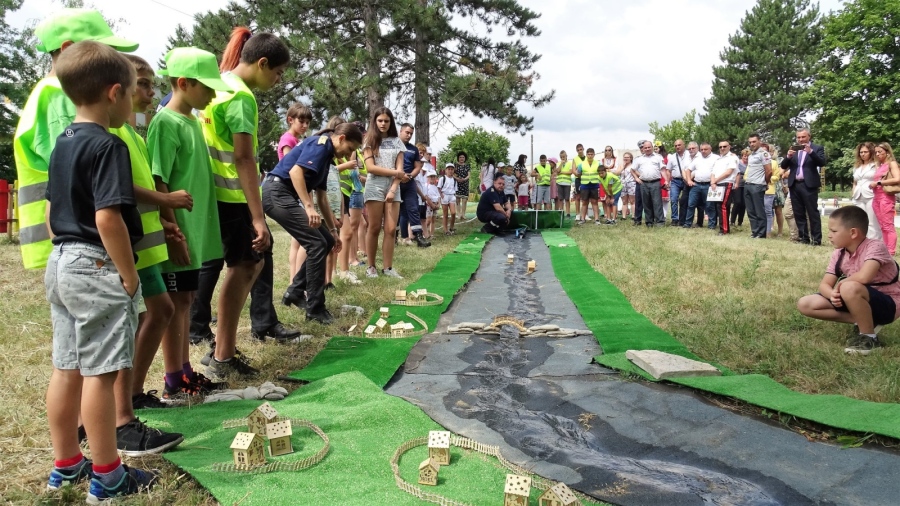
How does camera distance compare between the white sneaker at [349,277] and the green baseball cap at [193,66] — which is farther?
the white sneaker at [349,277]

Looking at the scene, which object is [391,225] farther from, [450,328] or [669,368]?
[669,368]

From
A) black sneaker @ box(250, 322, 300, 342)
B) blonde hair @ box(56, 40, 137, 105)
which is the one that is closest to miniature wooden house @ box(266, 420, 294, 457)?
blonde hair @ box(56, 40, 137, 105)

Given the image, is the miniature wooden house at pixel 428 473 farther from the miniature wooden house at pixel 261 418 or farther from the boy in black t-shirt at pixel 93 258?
the boy in black t-shirt at pixel 93 258

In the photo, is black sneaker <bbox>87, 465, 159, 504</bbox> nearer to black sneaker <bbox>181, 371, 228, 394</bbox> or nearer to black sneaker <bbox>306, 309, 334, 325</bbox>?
black sneaker <bbox>181, 371, 228, 394</bbox>

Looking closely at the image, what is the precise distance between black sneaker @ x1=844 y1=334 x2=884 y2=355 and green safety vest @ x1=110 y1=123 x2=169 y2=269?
12.6 ft

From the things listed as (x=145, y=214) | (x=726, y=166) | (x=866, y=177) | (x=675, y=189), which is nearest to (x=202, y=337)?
(x=145, y=214)

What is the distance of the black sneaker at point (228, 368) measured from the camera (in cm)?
347

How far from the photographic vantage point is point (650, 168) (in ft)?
42.2

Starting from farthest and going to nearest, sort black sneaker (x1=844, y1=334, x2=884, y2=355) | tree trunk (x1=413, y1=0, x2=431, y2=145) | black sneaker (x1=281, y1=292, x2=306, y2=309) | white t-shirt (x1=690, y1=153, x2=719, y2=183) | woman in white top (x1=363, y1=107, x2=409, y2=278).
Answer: tree trunk (x1=413, y1=0, x2=431, y2=145) < white t-shirt (x1=690, y1=153, x2=719, y2=183) < woman in white top (x1=363, y1=107, x2=409, y2=278) < black sneaker (x1=281, y1=292, x2=306, y2=309) < black sneaker (x1=844, y1=334, x2=884, y2=355)

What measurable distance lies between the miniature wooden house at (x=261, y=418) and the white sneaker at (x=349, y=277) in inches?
149

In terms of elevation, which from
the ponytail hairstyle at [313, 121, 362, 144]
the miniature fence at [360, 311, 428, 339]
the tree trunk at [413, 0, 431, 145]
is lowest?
the miniature fence at [360, 311, 428, 339]

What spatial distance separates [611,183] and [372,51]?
6357mm

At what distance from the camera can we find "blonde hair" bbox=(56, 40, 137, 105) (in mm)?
1934

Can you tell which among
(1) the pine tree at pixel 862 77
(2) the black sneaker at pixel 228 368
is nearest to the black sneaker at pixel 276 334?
(2) the black sneaker at pixel 228 368
